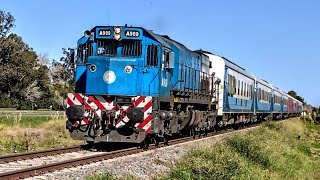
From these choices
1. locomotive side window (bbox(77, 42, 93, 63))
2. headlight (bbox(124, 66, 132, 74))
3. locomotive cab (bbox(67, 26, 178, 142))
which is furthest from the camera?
locomotive side window (bbox(77, 42, 93, 63))

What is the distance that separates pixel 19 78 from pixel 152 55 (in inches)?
2100

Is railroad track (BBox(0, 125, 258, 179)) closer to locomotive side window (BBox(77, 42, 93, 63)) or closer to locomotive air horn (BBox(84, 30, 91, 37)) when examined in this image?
locomotive side window (BBox(77, 42, 93, 63))

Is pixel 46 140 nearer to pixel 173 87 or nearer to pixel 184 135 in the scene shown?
pixel 173 87

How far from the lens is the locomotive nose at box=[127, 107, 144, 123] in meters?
14.3

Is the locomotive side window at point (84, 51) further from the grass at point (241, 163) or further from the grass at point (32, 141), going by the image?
the grass at point (241, 163)

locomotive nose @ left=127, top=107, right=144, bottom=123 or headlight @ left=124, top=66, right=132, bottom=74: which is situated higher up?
headlight @ left=124, top=66, right=132, bottom=74

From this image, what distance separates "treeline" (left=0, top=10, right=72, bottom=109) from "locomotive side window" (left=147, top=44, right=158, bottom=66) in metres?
49.0

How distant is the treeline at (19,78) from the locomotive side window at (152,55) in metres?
49.0

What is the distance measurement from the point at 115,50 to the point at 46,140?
520cm

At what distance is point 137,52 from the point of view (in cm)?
Answer: 1554

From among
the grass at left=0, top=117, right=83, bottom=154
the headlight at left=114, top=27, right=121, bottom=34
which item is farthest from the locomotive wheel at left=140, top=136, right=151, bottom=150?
the headlight at left=114, top=27, right=121, bottom=34

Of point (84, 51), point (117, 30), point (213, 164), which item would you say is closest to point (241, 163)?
point (213, 164)

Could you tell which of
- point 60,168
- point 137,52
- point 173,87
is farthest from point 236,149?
point 60,168

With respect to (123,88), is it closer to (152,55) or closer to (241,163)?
(152,55)
